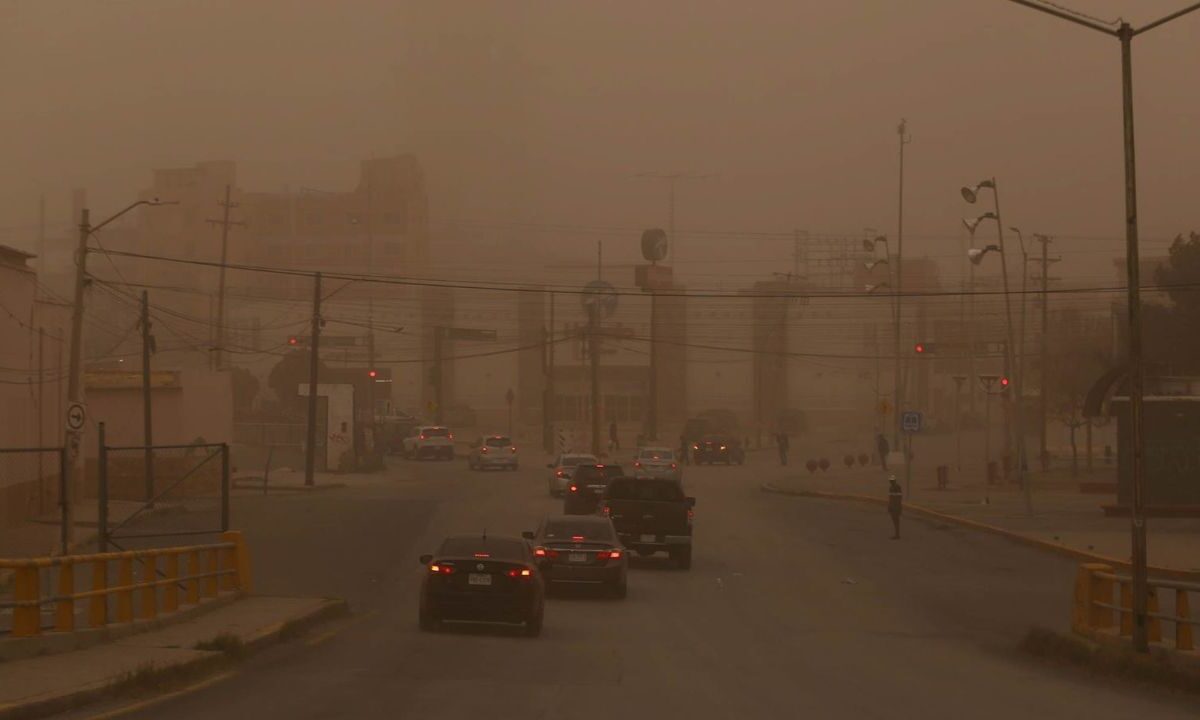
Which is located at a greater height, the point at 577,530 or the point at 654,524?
the point at 577,530

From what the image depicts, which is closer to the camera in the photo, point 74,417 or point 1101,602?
point 1101,602

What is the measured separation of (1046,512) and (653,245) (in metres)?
61.0

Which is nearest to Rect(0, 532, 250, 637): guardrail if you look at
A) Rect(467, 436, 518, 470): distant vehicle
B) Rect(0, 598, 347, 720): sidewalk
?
Rect(0, 598, 347, 720): sidewalk

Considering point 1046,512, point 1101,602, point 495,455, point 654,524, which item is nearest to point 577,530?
point 654,524

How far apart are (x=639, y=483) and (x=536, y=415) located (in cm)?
10000

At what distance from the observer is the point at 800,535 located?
4031 cm

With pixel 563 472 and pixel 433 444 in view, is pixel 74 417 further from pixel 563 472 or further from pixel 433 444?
pixel 433 444

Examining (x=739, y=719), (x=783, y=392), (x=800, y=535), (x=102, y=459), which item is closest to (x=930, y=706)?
(x=739, y=719)

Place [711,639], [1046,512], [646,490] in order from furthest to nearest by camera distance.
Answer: [1046,512] → [646,490] → [711,639]

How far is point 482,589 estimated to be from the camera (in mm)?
20219

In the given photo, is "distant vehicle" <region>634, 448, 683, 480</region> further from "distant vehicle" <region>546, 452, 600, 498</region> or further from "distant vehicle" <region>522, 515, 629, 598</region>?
"distant vehicle" <region>522, 515, 629, 598</region>

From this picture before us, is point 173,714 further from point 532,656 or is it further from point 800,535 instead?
point 800,535

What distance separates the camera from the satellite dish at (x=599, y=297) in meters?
89.3

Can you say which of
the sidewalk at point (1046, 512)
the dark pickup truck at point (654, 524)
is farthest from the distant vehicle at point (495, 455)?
the dark pickup truck at point (654, 524)
